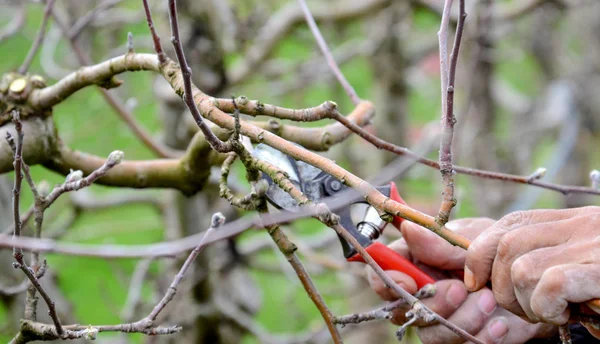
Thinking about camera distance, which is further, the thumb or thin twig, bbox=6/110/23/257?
the thumb

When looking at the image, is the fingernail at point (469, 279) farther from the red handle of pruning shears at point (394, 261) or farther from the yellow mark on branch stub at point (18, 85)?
the yellow mark on branch stub at point (18, 85)

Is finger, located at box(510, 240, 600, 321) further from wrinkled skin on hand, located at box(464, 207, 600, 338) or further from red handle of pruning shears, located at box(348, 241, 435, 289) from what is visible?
red handle of pruning shears, located at box(348, 241, 435, 289)

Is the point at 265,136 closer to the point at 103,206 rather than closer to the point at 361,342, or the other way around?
the point at 103,206

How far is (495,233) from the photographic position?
52.3 inches

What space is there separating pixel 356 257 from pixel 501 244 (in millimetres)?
369

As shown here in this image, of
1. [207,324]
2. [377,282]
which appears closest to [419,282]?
[377,282]

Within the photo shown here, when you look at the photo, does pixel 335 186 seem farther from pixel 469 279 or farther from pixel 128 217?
pixel 128 217

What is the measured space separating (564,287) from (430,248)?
510 mm

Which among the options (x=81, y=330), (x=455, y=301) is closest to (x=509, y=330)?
(x=455, y=301)

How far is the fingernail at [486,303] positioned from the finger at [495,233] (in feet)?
0.82

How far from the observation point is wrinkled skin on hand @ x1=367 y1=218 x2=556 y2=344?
5.30 ft

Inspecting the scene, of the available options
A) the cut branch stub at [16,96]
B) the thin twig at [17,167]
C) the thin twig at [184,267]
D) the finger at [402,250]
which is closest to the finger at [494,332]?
the finger at [402,250]

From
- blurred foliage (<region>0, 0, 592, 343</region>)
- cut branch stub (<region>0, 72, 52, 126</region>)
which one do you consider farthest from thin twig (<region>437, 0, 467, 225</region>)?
blurred foliage (<region>0, 0, 592, 343</region>)

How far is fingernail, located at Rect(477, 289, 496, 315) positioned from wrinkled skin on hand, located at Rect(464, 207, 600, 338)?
0.21m
